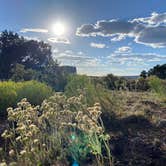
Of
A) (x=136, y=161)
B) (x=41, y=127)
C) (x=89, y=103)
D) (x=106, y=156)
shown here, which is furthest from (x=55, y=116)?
(x=89, y=103)

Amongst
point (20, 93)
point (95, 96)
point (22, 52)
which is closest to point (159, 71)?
point (22, 52)

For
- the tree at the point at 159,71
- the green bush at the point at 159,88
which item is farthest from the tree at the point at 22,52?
the green bush at the point at 159,88

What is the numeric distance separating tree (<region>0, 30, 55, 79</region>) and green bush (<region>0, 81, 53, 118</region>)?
19.8 metres

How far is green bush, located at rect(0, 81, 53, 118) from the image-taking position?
6555mm

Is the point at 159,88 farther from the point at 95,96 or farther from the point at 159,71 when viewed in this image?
the point at 159,71

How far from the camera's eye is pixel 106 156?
13.7ft

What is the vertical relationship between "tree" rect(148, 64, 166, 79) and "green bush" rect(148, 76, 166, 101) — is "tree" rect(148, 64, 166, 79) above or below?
above

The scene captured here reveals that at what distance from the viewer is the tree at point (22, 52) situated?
27453 mm

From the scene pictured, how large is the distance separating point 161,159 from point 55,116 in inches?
57.1

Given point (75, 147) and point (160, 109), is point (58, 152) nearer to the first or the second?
point (75, 147)

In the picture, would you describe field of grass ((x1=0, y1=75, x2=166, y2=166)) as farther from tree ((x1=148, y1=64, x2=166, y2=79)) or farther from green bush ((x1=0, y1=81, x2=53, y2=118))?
tree ((x1=148, y1=64, x2=166, y2=79))

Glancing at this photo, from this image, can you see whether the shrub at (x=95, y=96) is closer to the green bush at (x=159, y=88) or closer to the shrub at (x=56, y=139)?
the shrub at (x=56, y=139)

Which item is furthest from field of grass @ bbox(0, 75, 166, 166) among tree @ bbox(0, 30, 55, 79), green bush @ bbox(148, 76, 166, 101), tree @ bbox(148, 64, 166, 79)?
tree @ bbox(0, 30, 55, 79)

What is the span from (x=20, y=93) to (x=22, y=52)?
22.1 m
